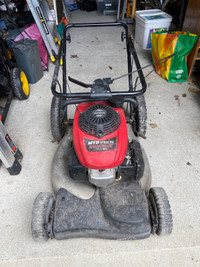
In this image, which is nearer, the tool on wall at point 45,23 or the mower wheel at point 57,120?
the mower wheel at point 57,120

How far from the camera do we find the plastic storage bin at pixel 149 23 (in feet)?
8.87

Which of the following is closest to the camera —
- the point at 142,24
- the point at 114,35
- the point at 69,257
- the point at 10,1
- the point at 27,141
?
the point at 69,257

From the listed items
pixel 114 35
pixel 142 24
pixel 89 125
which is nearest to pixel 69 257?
pixel 89 125

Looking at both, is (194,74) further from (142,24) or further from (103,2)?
(103,2)

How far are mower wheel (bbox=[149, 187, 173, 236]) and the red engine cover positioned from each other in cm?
30

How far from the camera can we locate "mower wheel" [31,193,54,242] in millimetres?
1072

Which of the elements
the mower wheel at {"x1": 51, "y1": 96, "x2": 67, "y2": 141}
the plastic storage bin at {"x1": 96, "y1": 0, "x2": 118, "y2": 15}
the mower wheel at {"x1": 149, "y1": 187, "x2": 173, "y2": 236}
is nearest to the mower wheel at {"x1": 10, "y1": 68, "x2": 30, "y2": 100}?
the mower wheel at {"x1": 51, "y1": 96, "x2": 67, "y2": 141}

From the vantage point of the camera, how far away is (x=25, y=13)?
292cm

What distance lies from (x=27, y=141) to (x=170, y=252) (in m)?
1.31

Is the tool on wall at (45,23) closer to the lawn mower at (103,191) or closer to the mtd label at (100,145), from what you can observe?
the lawn mower at (103,191)

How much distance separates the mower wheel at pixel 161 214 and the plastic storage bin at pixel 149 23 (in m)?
2.33

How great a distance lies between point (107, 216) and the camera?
1104 mm

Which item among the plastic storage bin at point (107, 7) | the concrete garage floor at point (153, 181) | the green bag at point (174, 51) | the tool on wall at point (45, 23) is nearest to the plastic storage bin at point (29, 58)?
the concrete garage floor at point (153, 181)

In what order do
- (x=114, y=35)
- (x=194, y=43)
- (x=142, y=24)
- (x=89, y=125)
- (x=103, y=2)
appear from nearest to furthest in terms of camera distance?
(x=89, y=125) → (x=194, y=43) → (x=142, y=24) → (x=114, y=35) → (x=103, y=2)
